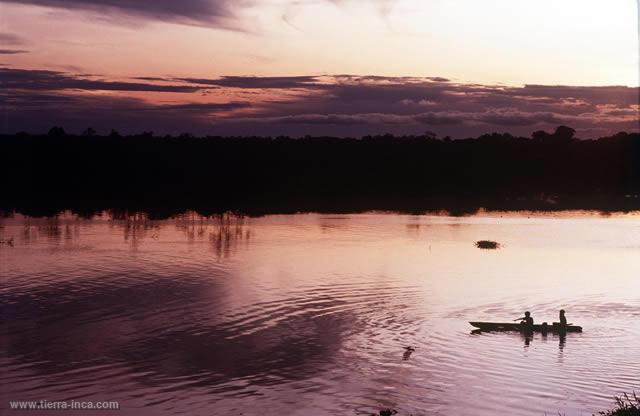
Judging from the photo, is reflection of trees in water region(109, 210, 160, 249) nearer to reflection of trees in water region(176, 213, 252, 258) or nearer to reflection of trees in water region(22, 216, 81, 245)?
reflection of trees in water region(176, 213, 252, 258)

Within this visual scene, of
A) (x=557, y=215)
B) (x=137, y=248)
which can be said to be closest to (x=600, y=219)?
(x=557, y=215)

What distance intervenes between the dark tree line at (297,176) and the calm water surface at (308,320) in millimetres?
33750

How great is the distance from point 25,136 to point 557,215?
130 metres

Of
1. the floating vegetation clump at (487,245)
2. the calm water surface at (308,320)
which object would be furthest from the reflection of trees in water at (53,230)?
the floating vegetation clump at (487,245)

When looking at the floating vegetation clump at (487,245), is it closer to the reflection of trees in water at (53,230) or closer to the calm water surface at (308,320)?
the calm water surface at (308,320)

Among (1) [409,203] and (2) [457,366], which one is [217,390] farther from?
(1) [409,203]

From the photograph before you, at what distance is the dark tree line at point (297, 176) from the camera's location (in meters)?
118

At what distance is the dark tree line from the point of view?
386 ft

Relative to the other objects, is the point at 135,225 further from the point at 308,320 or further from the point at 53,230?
the point at 308,320

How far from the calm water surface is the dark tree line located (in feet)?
111

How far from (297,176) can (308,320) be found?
127m

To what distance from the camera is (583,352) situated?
3641 cm

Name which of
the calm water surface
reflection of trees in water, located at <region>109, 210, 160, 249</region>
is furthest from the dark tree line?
the calm water surface

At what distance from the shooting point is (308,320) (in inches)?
1683
